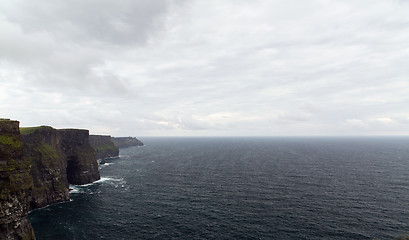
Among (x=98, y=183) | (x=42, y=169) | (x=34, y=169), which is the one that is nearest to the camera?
(x=34, y=169)

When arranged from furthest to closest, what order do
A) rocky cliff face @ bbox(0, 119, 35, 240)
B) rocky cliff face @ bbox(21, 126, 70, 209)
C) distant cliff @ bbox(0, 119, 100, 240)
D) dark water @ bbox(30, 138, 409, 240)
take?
1. rocky cliff face @ bbox(21, 126, 70, 209)
2. dark water @ bbox(30, 138, 409, 240)
3. distant cliff @ bbox(0, 119, 100, 240)
4. rocky cliff face @ bbox(0, 119, 35, 240)

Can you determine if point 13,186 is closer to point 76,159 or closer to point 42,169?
point 42,169

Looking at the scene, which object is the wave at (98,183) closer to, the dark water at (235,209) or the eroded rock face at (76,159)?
the dark water at (235,209)

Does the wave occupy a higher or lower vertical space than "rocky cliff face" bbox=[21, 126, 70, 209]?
lower

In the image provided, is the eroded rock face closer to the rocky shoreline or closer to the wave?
the rocky shoreline

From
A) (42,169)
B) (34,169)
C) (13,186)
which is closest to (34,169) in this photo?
(34,169)

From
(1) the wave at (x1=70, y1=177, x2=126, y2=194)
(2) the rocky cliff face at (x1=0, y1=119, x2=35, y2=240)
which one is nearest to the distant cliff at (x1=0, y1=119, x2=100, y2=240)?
(2) the rocky cliff face at (x1=0, y1=119, x2=35, y2=240)

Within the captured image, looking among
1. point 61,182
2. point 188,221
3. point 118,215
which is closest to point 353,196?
point 188,221
